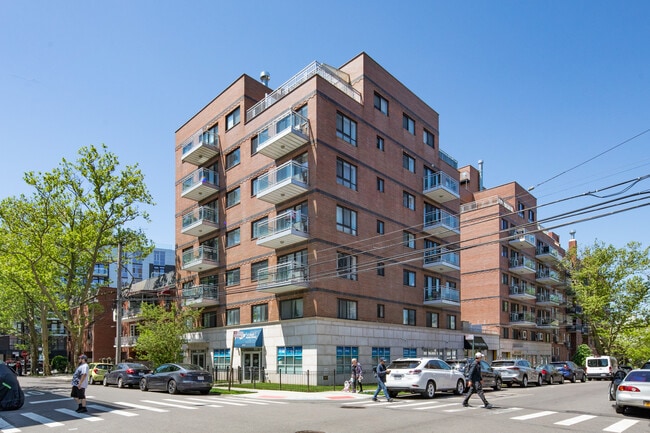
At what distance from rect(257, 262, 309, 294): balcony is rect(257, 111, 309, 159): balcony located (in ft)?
24.7

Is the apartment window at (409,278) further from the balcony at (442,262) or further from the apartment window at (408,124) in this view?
the apartment window at (408,124)

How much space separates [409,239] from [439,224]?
→ 110 inches

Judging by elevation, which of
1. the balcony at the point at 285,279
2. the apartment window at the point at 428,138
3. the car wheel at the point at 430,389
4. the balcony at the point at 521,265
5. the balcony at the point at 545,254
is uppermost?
the apartment window at the point at 428,138

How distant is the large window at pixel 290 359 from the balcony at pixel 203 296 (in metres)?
8.69

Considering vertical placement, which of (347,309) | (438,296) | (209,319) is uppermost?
(438,296)

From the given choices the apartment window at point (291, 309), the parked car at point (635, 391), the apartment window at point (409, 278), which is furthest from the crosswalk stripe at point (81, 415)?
the apartment window at point (409, 278)

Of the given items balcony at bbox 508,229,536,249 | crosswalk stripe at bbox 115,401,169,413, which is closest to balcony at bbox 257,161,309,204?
crosswalk stripe at bbox 115,401,169,413

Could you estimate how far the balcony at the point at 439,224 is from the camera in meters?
40.9

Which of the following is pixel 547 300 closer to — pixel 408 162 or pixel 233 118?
pixel 408 162

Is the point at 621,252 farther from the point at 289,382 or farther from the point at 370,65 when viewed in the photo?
the point at 289,382

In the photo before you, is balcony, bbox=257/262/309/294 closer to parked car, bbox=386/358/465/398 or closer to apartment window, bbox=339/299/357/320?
apartment window, bbox=339/299/357/320

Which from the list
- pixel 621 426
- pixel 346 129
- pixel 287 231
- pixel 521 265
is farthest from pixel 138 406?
pixel 521 265

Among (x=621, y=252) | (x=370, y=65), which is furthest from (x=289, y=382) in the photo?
(x=621, y=252)

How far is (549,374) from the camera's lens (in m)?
34.4
